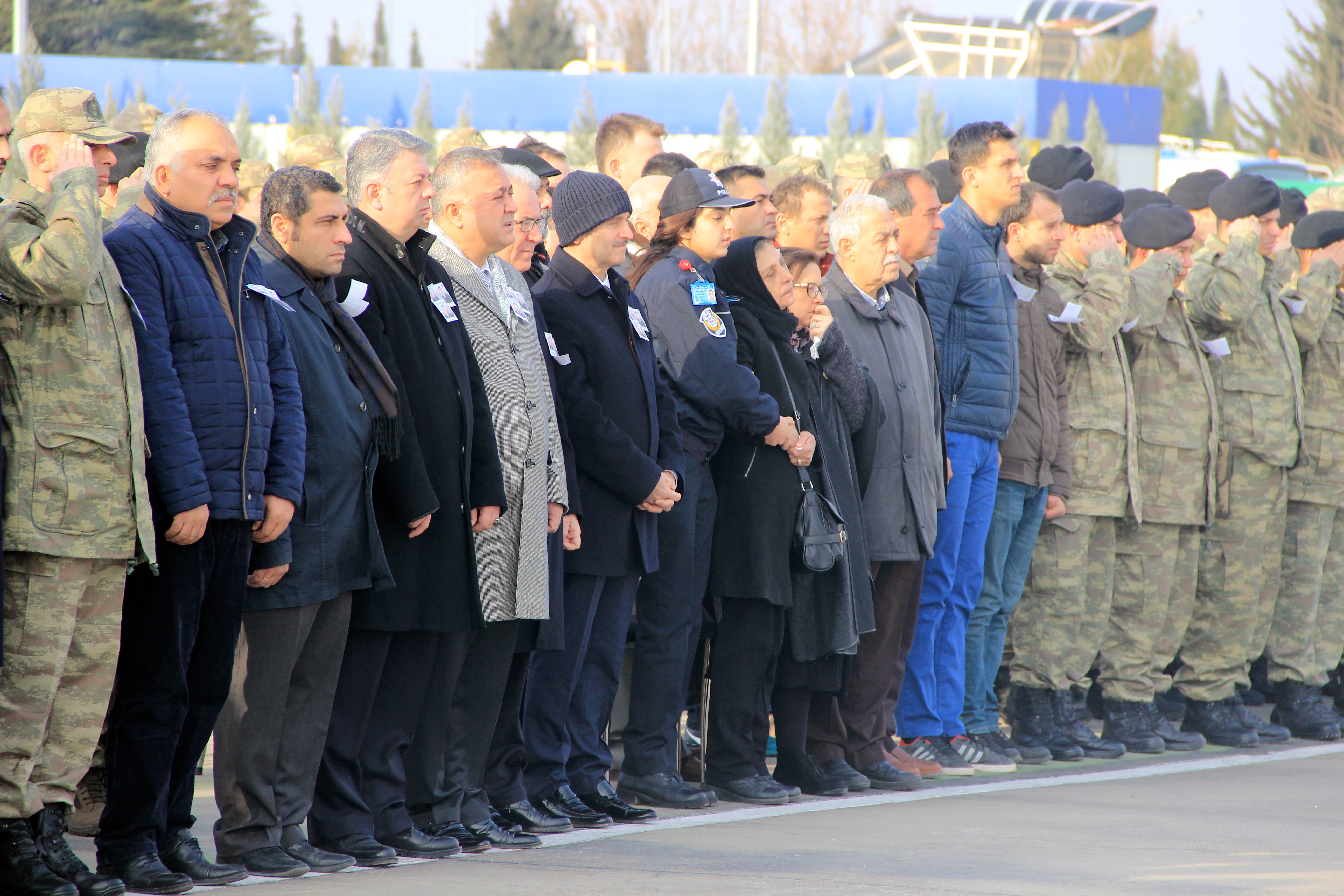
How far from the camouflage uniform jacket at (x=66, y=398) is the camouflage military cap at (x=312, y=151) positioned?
339 cm

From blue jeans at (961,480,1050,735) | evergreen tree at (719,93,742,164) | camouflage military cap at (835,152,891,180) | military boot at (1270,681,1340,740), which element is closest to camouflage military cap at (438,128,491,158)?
camouflage military cap at (835,152,891,180)

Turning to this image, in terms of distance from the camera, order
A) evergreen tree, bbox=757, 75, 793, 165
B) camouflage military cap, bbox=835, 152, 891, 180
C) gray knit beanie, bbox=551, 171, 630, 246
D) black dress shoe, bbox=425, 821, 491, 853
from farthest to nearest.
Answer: evergreen tree, bbox=757, 75, 793, 165, camouflage military cap, bbox=835, 152, 891, 180, gray knit beanie, bbox=551, 171, 630, 246, black dress shoe, bbox=425, 821, 491, 853

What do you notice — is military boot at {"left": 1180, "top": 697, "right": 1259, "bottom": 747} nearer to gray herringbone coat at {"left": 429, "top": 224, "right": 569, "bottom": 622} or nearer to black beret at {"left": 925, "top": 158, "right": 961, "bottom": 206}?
black beret at {"left": 925, "top": 158, "right": 961, "bottom": 206}

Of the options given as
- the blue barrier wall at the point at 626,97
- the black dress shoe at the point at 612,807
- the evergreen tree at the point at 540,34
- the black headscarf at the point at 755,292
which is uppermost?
the evergreen tree at the point at 540,34

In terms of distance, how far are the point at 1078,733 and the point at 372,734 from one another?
393cm

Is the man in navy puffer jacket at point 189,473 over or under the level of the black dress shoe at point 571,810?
over

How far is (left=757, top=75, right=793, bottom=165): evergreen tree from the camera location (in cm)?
A: 2675

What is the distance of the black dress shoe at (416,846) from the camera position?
16.6 ft

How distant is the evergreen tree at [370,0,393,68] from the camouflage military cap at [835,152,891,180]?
6615 centimetres

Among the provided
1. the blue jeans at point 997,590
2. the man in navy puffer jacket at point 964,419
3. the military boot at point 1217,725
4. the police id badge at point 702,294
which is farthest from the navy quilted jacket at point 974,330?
the military boot at point 1217,725

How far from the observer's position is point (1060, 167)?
9898mm

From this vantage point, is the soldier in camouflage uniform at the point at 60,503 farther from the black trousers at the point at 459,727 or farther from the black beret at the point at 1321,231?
the black beret at the point at 1321,231

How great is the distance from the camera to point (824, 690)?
645 cm

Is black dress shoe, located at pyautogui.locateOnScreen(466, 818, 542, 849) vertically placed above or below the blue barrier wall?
below
